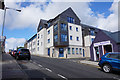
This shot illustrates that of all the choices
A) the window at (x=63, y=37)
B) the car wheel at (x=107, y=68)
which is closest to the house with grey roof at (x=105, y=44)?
the car wheel at (x=107, y=68)

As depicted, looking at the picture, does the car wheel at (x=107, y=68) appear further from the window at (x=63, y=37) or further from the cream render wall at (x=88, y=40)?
the cream render wall at (x=88, y=40)

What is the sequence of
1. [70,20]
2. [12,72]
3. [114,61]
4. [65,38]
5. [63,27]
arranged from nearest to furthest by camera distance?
1. [12,72]
2. [114,61]
3. [65,38]
4. [63,27]
5. [70,20]

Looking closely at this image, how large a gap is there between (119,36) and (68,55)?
17243 millimetres

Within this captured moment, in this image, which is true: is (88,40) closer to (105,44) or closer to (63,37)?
(63,37)

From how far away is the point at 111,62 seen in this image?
26.8ft

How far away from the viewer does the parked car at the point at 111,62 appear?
25.6 ft

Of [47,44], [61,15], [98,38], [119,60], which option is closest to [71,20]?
[61,15]

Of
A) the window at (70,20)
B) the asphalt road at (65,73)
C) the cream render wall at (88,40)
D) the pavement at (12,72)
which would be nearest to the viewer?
the pavement at (12,72)

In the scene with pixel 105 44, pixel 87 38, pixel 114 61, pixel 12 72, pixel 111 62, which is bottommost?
pixel 12 72

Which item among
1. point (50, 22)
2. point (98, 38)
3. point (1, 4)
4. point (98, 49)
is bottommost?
point (98, 49)

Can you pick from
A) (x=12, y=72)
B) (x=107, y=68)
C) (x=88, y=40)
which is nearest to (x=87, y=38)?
(x=88, y=40)

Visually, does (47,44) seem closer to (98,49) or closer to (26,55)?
(26,55)

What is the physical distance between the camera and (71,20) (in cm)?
3378

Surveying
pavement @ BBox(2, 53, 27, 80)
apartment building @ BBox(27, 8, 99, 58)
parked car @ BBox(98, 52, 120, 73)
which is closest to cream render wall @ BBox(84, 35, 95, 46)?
apartment building @ BBox(27, 8, 99, 58)
